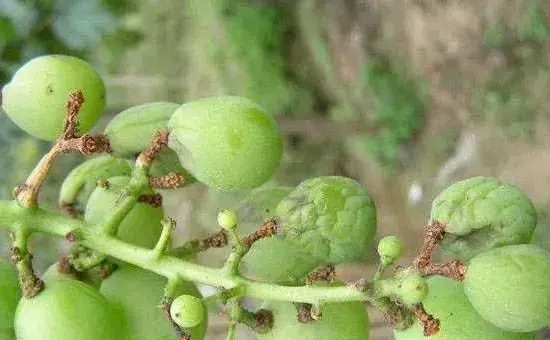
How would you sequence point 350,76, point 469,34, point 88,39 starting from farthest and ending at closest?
point 350,76
point 469,34
point 88,39

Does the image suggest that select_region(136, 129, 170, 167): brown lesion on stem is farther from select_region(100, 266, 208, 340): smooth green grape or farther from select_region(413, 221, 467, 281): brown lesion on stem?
select_region(413, 221, 467, 281): brown lesion on stem

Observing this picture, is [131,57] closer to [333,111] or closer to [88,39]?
[333,111]

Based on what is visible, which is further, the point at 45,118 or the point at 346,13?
the point at 346,13

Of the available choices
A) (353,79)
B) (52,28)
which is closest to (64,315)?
(52,28)

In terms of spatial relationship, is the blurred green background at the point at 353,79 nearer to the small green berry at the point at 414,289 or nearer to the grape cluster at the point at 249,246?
the grape cluster at the point at 249,246

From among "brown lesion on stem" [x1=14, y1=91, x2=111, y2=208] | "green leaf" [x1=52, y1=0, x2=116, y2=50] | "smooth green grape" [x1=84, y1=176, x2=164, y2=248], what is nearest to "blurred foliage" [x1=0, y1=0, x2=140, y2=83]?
"green leaf" [x1=52, y1=0, x2=116, y2=50]

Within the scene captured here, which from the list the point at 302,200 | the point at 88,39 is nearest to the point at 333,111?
the point at 88,39

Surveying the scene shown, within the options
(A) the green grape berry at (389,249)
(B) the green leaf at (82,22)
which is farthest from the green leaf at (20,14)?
(A) the green grape berry at (389,249)
